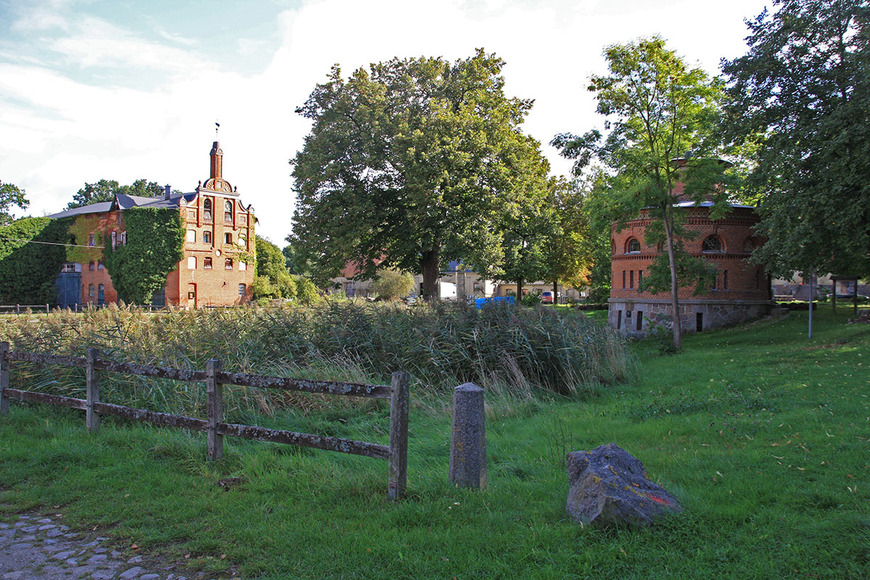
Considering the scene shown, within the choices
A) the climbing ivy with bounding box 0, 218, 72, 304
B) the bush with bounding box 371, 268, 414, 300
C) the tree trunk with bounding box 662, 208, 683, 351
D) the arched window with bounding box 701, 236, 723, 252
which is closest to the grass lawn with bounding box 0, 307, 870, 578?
the tree trunk with bounding box 662, 208, 683, 351

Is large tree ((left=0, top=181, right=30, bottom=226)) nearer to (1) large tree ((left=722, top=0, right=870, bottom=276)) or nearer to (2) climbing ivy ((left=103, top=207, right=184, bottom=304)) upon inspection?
(2) climbing ivy ((left=103, top=207, right=184, bottom=304))

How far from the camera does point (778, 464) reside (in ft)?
18.9

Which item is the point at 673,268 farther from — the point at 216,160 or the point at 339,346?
the point at 216,160

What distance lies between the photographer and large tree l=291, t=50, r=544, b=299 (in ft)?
83.8

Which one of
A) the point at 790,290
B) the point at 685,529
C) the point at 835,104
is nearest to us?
the point at 685,529

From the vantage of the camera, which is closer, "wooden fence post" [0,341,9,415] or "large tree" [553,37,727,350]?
"wooden fence post" [0,341,9,415]

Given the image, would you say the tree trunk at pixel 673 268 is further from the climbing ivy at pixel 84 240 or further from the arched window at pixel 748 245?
the climbing ivy at pixel 84 240

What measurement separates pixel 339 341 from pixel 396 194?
17428mm

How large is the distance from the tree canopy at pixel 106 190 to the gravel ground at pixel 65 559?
9145 centimetres

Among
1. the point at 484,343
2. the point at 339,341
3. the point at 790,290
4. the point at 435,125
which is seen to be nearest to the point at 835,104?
the point at 435,125

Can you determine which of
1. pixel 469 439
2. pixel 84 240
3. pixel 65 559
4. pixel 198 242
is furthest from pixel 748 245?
pixel 84 240

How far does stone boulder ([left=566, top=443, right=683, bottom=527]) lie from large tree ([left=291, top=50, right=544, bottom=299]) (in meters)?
20.6

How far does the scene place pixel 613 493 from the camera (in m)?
4.15

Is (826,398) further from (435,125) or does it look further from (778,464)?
(435,125)
